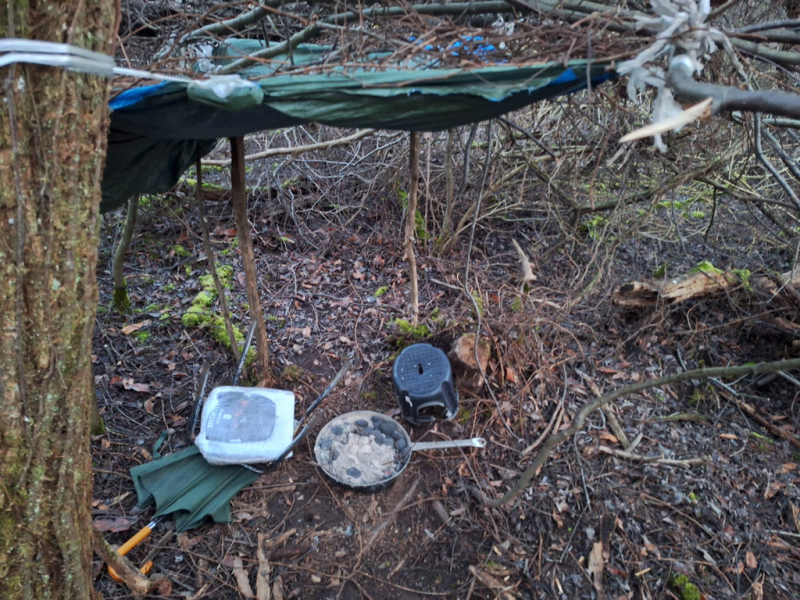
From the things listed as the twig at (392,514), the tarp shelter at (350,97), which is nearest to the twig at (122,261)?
the tarp shelter at (350,97)

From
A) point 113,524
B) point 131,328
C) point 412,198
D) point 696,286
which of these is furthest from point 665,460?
point 131,328

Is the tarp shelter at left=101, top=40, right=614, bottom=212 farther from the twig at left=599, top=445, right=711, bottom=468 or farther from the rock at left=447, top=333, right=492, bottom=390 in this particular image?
the twig at left=599, top=445, right=711, bottom=468

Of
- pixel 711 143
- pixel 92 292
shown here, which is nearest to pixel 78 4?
pixel 92 292

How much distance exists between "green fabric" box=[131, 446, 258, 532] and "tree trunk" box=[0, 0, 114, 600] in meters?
0.83

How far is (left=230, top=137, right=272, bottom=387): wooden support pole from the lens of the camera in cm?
275

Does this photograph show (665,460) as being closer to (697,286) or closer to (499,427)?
(499,427)

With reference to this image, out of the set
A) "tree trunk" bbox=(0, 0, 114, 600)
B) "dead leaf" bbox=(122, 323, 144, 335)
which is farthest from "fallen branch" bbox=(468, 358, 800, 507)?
"dead leaf" bbox=(122, 323, 144, 335)

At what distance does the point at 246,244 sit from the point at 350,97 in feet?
4.66

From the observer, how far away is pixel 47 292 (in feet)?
4.93

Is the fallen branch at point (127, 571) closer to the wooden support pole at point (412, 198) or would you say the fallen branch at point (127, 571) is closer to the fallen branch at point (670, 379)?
the fallen branch at point (670, 379)

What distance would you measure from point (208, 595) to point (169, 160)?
2.20m

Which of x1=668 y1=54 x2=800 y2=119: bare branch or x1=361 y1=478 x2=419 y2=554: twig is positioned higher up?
x1=668 y1=54 x2=800 y2=119: bare branch

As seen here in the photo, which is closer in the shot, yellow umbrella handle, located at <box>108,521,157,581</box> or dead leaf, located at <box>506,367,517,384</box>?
yellow umbrella handle, located at <box>108,521,157,581</box>

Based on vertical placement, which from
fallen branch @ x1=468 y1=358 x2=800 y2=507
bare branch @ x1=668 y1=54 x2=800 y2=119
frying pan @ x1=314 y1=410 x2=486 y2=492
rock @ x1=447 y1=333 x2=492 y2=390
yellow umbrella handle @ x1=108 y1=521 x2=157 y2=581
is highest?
bare branch @ x1=668 y1=54 x2=800 y2=119
